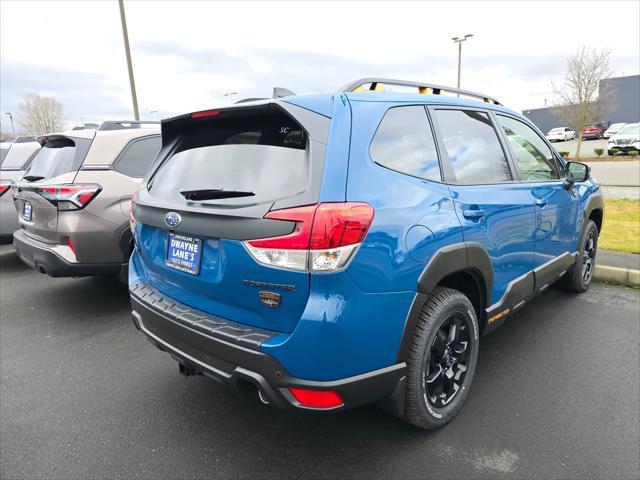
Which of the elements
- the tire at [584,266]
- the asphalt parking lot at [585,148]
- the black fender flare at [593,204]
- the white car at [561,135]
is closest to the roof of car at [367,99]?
the black fender flare at [593,204]

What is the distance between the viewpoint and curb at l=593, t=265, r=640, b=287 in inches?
184

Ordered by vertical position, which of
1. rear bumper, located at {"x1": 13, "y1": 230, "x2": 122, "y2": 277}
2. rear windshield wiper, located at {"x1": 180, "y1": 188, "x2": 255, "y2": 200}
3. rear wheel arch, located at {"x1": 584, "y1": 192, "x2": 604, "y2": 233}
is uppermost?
rear windshield wiper, located at {"x1": 180, "y1": 188, "x2": 255, "y2": 200}

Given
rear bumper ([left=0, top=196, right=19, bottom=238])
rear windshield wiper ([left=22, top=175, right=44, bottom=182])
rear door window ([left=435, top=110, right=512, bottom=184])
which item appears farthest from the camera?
rear bumper ([left=0, top=196, right=19, bottom=238])

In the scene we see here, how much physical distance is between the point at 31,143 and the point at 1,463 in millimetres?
6685

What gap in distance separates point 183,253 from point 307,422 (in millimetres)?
1227

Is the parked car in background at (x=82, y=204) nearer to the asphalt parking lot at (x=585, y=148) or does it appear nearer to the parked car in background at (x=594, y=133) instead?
the asphalt parking lot at (x=585, y=148)

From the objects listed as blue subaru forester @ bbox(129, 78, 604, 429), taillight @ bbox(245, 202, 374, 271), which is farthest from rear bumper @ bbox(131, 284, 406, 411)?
taillight @ bbox(245, 202, 374, 271)

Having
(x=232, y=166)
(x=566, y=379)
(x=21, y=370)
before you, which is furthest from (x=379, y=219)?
(x=21, y=370)

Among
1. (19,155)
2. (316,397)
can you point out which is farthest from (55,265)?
(19,155)

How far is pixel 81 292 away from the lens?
5.09 m

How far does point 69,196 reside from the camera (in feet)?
12.9

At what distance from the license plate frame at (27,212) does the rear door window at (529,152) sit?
4.35 meters

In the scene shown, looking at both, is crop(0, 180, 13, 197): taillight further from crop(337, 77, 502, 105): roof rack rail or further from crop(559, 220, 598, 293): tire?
crop(559, 220, 598, 293): tire

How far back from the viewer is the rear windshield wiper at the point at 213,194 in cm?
202
